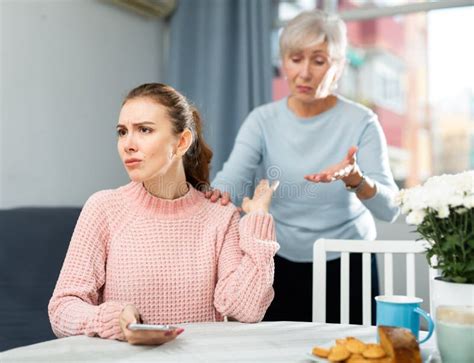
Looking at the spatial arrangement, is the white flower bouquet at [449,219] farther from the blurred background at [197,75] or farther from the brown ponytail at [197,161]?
the blurred background at [197,75]

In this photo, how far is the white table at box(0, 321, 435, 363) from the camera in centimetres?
96

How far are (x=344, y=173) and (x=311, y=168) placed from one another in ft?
1.14

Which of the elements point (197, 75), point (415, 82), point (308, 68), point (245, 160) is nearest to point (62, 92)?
point (197, 75)

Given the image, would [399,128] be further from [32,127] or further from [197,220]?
[197,220]

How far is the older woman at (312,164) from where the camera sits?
1776mm

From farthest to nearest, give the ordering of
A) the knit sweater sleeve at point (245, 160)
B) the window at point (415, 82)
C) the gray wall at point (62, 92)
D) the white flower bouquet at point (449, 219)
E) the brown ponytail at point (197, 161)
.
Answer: the window at point (415, 82), the gray wall at point (62, 92), the knit sweater sleeve at point (245, 160), the brown ponytail at point (197, 161), the white flower bouquet at point (449, 219)

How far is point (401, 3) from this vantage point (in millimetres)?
2967

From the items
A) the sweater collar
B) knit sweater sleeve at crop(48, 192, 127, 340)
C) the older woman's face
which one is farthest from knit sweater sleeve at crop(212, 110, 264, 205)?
A: knit sweater sleeve at crop(48, 192, 127, 340)

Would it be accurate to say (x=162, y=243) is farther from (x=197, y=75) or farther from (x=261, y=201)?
(x=197, y=75)

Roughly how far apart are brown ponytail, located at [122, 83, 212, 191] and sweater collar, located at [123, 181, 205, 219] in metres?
0.12

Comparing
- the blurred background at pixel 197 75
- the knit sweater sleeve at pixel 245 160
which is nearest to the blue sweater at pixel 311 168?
the knit sweater sleeve at pixel 245 160

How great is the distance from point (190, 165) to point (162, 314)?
404 millimetres

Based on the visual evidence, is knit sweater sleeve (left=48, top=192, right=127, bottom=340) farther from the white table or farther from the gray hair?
the gray hair

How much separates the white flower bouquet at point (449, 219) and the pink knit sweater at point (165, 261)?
43 cm
